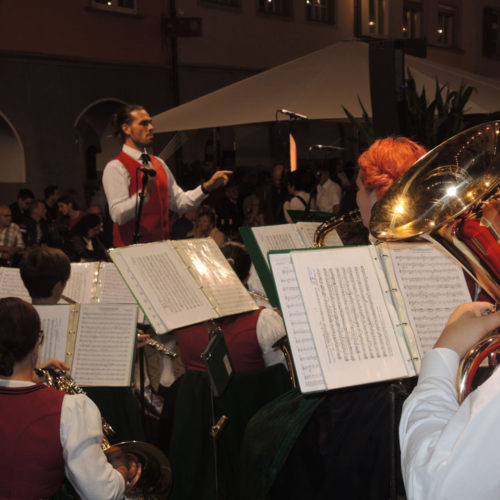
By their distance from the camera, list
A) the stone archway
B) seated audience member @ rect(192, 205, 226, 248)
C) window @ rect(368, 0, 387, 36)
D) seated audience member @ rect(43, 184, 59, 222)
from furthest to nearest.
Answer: window @ rect(368, 0, 387, 36) → the stone archway → seated audience member @ rect(43, 184, 59, 222) → seated audience member @ rect(192, 205, 226, 248)

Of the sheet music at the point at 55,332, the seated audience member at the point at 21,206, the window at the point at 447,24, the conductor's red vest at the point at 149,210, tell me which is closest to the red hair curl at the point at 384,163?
the sheet music at the point at 55,332

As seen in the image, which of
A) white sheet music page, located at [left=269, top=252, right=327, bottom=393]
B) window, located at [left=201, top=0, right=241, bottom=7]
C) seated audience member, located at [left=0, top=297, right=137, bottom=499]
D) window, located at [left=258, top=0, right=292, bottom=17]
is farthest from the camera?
window, located at [left=258, top=0, right=292, bottom=17]

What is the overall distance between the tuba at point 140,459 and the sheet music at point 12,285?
3.36 feet

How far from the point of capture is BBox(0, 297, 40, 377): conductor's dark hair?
7.42ft

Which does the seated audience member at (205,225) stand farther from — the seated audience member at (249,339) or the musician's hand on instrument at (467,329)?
the musician's hand on instrument at (467,329)

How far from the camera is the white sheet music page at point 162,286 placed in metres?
2.82

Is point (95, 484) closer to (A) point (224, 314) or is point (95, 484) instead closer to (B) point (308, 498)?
(B) point (308, 498)

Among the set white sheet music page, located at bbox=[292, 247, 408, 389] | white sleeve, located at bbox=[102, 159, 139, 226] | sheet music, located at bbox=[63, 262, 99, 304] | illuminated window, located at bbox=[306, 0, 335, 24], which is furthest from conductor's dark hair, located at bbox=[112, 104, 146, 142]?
illuminated window, located at bbox=[306, 0, 335, 24]

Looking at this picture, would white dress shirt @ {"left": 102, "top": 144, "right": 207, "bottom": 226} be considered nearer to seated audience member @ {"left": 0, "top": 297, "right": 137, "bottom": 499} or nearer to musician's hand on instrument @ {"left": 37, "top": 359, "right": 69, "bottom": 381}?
musician's hand on instrument @ {"left": 37, "top": 359, "right": 69, "bottom": 381}

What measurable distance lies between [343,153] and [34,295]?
13.4m

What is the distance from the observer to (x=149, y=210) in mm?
4410

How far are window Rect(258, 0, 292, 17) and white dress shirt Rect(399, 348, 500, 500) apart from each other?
13.6m

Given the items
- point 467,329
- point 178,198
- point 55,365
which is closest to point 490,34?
point 178,198

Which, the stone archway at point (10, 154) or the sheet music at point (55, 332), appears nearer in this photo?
the sheet music at point (55, 332)
